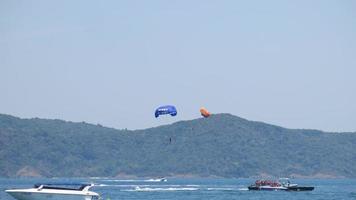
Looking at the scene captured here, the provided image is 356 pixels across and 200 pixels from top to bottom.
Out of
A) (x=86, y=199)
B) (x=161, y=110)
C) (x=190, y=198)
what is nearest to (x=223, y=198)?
(x=190, y=198)

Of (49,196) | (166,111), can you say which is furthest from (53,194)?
(166,111)

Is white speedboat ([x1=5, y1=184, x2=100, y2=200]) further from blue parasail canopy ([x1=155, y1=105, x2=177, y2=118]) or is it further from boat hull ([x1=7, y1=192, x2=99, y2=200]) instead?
blue parasail canopy ([x1=155, y1=105, x2=177, y2=118])

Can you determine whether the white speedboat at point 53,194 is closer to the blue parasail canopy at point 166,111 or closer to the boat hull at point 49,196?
the boat hull at point 49,196

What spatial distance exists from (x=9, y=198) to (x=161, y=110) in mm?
28421

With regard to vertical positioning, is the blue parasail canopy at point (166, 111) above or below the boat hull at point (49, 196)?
above

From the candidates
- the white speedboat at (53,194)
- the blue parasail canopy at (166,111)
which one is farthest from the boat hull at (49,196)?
the blue parasail canopy at (166,111)

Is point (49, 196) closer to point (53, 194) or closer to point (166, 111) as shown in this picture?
point (53, 194)

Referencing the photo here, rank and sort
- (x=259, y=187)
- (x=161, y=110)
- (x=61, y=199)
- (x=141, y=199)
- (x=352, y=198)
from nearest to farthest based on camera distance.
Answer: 1. (x=61, y=199)
2. (x=161, y=110)
3. (x=141, y=199)
4. (x=352, y=198)
5. (x=259, y=187)

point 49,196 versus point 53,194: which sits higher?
point 53,194

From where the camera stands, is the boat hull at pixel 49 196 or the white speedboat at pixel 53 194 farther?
the white speedboat at pixel 53 194

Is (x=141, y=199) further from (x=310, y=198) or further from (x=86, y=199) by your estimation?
(x=86, y=199)

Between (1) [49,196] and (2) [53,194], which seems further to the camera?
(1) [49,196]

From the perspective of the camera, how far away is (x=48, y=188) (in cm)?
11388

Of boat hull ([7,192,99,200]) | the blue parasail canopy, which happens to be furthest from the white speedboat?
the blue parasail canopy
